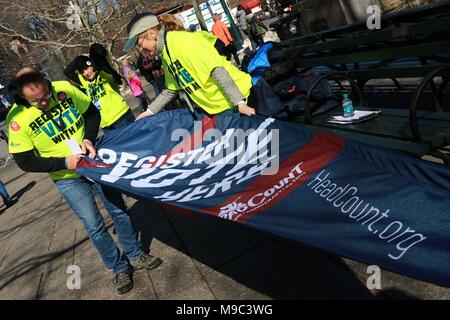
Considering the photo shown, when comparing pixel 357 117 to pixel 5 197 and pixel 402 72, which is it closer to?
pixel 402 72

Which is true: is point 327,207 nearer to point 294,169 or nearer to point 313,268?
point 294,169

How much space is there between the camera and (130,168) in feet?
13.4

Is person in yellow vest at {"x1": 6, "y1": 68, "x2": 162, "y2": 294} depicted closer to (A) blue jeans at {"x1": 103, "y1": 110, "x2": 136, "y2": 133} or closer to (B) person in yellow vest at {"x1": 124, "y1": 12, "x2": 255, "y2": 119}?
(B) person in yellow vest at {"x1": 124, "y1": 12, "x2": 255, "y2": 119}

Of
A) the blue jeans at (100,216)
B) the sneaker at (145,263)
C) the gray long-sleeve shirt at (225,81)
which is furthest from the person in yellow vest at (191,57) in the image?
the sneaker at (145,263)

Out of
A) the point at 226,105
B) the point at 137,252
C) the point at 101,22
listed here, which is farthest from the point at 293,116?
the point at 101,22

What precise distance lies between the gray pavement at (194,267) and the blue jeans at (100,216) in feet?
0.98

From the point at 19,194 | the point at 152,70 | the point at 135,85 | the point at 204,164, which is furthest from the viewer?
the point at 135,85

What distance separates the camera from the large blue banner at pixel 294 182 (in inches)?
86.9

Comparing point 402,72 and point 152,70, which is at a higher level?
point 152,70

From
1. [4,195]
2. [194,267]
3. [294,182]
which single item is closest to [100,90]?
[194,267]

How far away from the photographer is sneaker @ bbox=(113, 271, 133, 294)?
411cm

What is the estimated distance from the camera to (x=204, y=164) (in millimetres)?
3795

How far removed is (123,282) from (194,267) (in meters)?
0.69

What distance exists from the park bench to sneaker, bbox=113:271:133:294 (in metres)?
2.38
